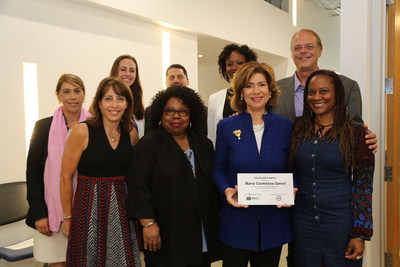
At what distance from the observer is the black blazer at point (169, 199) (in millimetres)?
1975

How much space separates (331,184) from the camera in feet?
6.07

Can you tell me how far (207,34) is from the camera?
246 inches

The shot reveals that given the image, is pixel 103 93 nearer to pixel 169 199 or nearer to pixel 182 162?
pixel 182 162

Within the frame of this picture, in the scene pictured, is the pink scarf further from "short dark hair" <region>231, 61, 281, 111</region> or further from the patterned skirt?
"short dark hair" <region>231, 61, 281, 111</region>

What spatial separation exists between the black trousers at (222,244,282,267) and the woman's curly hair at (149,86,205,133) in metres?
0.79

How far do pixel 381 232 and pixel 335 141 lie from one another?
1633 millimetres

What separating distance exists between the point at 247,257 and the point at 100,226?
0.90m

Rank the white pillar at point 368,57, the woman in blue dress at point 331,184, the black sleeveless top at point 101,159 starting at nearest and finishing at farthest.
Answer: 1. the woman in blue dress at point 331,184
2. the black sleeveless top at point 101,159
3. the white pillar at point 368,57

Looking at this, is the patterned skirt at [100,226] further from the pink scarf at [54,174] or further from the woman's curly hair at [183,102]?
the woman's curly hair at [183,102]

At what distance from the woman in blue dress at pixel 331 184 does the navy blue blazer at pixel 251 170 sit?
3.4 inches

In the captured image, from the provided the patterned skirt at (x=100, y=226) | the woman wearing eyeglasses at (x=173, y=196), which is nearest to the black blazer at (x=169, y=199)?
Result: the woman wearing eyeglasses at (x=173, y=196)

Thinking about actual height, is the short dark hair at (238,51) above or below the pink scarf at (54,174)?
above

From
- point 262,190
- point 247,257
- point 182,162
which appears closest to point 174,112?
point 182,162

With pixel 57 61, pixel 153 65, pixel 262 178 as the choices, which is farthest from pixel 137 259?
pixel 153 65
